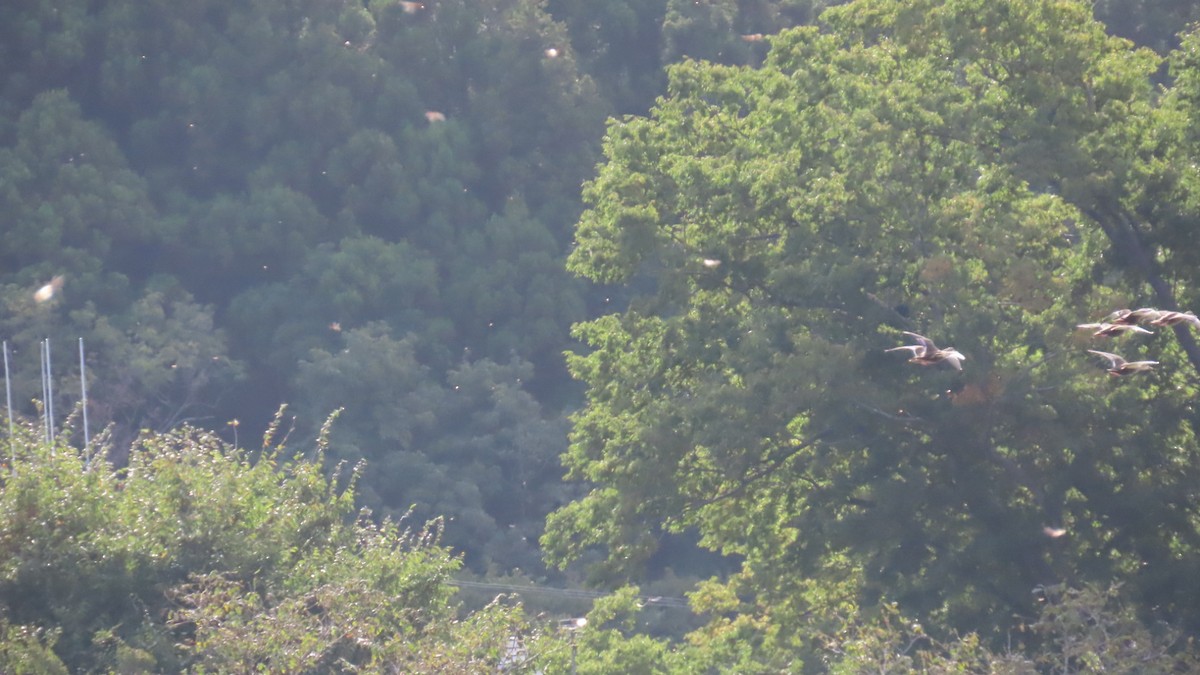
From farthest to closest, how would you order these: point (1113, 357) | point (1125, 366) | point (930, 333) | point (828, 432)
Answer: point (828, 432), point (930, 333), point (1113, 357), point (1125, 366)

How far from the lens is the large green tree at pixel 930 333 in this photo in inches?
530

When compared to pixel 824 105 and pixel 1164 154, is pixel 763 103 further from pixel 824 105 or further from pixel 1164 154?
pixel 1164 154

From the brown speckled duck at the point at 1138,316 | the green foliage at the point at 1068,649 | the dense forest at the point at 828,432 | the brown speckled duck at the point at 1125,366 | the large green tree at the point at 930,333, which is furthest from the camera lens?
the large green tree at the point at 930,333

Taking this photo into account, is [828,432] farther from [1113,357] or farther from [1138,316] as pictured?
[1138,316]

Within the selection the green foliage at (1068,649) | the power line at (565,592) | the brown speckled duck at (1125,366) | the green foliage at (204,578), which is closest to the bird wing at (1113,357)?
the brown speckled duck at (1125,366)

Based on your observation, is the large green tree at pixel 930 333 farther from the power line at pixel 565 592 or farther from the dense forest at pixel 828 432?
the power line at pixel 565 592

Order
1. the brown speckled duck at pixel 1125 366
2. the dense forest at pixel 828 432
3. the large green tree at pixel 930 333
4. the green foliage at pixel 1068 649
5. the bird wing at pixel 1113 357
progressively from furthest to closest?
the large green tree at pixel 930 333
the green foliage at pixel 1068 649
the dense forest at pixel 828 432
the bird wing at pixel 1113 357
the brown speckled duck at pixel 1125 366

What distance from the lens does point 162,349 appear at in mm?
30344

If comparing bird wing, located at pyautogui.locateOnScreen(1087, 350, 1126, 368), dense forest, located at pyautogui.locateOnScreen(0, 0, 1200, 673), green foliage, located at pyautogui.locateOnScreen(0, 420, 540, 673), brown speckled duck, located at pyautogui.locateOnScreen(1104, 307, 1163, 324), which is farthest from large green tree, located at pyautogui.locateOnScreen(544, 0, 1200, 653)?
brown speckled duck, located at pyautogui.locateOnScreen(1104, 307, 1163, 324)

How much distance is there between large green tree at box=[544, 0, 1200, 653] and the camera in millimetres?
13461

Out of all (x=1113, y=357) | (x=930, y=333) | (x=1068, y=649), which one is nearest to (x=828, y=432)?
(x=930, y=333)

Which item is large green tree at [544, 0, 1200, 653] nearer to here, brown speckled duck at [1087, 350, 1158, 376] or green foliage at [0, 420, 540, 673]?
brown speckled duck at [1087, 350, 1158, 376]

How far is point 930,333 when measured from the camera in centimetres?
1373

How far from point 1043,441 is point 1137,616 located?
1687 millimetres
